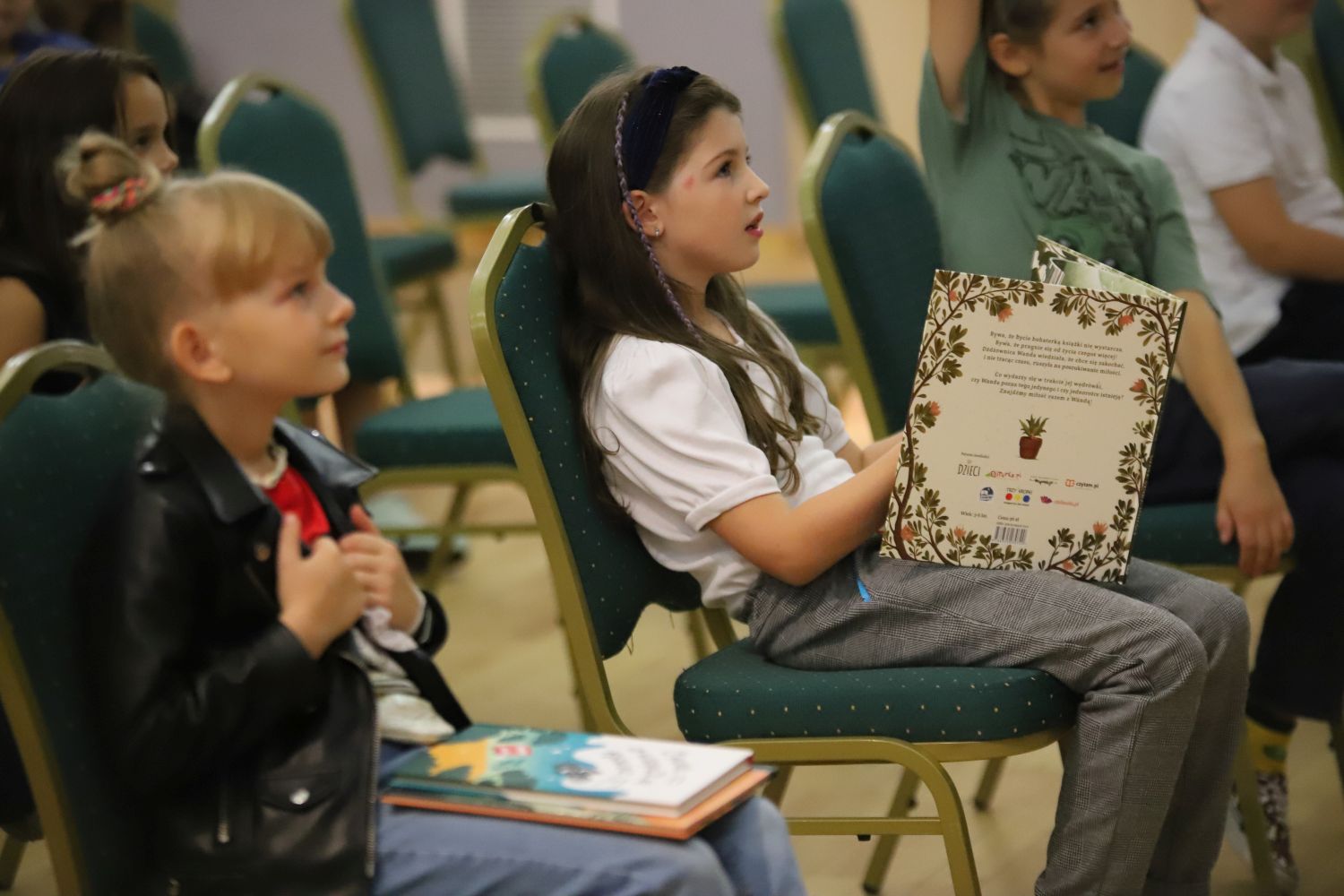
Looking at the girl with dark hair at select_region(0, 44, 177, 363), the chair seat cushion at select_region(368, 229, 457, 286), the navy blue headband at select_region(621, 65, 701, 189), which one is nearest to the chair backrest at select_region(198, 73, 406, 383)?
the girl with dark hair at select_region(0, 44, 177, 363)

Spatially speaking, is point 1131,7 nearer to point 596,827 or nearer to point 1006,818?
point 1006,818

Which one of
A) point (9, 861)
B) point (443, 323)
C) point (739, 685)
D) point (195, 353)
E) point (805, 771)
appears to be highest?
point (195, 353)

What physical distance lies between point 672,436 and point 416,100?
2985 mm

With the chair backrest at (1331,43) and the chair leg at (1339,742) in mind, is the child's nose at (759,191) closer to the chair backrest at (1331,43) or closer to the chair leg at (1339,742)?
the chair leg at (1339,742)

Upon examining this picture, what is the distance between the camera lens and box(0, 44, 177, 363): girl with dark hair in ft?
5.98

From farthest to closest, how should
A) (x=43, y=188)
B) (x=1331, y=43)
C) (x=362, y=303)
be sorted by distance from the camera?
(x=1331, y=43), (x=362, y=303), (x=43, y=188)

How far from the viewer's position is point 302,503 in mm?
1338

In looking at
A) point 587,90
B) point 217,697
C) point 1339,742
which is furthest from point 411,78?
point 217,697

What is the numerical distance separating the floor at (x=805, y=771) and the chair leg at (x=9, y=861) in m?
0.02

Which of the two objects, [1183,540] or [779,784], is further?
[1183,540]

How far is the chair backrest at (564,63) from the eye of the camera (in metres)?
3.46

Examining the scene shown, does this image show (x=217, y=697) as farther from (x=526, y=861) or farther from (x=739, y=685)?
(x=739, y=685)

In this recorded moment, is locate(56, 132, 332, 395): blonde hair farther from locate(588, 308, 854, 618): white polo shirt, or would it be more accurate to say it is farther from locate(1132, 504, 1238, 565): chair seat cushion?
locate(1132, 504, 1238, 565): chair seat cushion

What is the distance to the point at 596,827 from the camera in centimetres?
116
